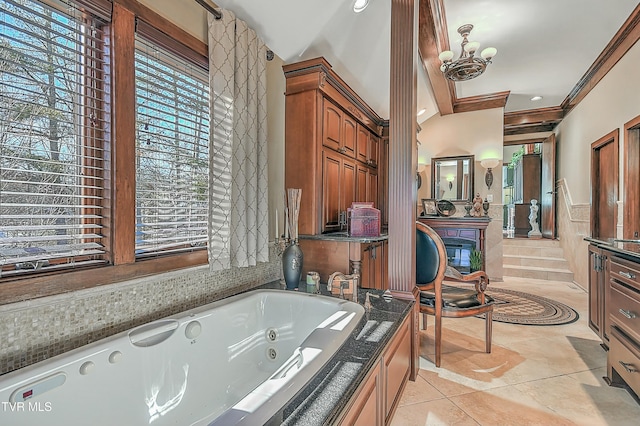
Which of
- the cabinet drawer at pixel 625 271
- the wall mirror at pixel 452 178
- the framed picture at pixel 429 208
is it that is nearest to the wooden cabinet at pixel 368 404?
the cabinet drawer at pixel 625 271

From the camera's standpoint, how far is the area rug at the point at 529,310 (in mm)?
3176

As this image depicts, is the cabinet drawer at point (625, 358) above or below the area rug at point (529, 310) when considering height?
above

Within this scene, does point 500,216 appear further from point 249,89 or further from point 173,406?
point 173,406

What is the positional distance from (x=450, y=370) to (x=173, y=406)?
1.81 meters

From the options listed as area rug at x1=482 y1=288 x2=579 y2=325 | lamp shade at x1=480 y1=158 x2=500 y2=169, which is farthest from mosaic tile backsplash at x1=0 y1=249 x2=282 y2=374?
lamp shade at x1=480 y1=158 x2=500 y2=169

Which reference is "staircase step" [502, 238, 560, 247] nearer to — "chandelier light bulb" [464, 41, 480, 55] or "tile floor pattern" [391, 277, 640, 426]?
"tile floor pattern" [391, 277, 640, 426]

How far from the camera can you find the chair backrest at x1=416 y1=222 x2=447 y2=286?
227 cm

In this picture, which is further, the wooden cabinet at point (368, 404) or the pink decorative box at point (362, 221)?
the pink decorative box at point (362, 221)

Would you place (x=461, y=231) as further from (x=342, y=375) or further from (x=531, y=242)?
(x=342, y=375)

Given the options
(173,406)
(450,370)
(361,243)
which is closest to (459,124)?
(361,243)

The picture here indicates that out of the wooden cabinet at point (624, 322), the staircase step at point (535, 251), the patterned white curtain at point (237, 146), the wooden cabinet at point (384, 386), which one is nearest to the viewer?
the wooden cabinet at point (384, 386)

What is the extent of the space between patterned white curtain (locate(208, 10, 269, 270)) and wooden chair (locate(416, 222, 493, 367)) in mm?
1188

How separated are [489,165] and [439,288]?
12.4ft

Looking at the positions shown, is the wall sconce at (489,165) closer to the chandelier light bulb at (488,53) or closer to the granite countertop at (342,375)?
the chandelier light bulb at (488,53)
